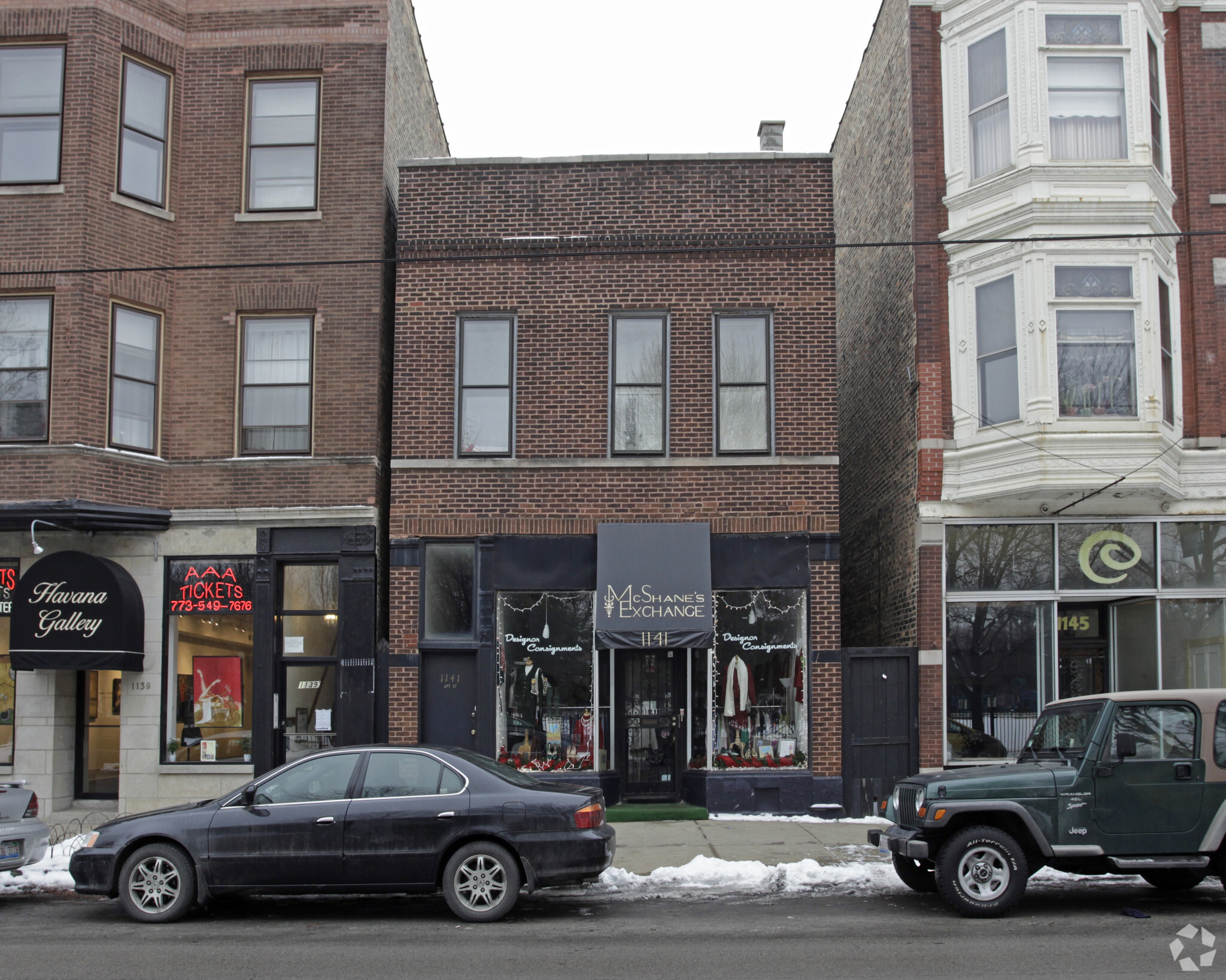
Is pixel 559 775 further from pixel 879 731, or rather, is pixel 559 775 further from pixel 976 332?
pixel 976 332

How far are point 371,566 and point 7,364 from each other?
18.6ft

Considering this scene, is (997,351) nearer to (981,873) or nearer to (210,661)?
(981,873)

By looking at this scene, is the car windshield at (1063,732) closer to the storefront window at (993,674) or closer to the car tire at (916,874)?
the car tire at (916,874)

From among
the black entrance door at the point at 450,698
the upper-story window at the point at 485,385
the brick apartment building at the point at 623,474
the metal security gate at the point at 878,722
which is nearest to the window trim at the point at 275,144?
the brick apartment building at the point at 623,474

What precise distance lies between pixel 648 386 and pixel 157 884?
895 centimetres

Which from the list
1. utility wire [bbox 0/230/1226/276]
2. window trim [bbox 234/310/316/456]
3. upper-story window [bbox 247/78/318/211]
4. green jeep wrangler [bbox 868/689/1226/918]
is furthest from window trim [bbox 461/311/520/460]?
green jeep wrangler [bbox 868/689/1226/918]

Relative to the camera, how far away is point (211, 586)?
15.8 meters

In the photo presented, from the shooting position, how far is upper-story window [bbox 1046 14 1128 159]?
601 inches

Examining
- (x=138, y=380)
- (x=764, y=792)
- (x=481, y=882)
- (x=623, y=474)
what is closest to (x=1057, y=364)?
(x=623, y=474)

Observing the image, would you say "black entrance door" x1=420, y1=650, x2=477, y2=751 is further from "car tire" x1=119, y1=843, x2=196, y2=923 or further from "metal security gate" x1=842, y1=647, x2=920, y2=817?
"car tire" x1=119, y1=843, x2=196, y2=923

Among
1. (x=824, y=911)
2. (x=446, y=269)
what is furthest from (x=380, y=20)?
(x=824, y=911)

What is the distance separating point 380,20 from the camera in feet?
54.5

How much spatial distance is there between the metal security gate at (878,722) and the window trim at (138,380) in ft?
32.6

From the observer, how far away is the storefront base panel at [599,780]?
49.2 feet
